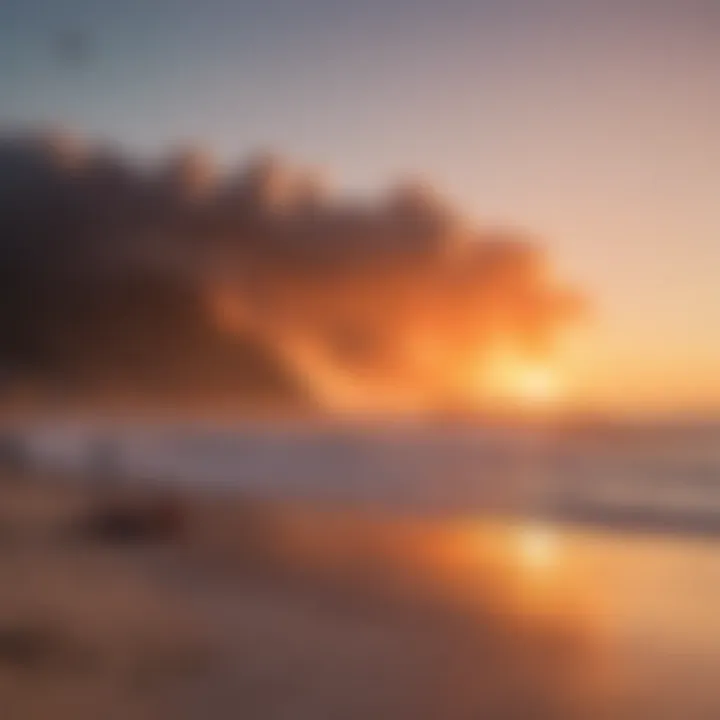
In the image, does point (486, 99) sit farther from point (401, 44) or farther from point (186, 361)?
point (186, 361)

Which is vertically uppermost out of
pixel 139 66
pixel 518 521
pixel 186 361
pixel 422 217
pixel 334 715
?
pixel 139 66

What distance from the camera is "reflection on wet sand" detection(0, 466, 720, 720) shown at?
2.58 feet

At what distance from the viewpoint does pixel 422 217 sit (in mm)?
852

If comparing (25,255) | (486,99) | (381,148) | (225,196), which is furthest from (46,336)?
(486,99)

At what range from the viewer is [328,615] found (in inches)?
32.5

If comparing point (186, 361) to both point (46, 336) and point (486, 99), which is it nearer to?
point (46, 336)

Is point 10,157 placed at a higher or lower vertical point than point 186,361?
higher

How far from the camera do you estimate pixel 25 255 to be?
2.99 ft

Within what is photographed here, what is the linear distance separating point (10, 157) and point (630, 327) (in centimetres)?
60

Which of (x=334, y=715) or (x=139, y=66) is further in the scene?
(x=139, y=66)

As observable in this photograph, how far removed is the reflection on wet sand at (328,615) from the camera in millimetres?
788

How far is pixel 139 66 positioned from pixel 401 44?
247 mm

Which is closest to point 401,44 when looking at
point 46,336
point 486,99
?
point 486,99

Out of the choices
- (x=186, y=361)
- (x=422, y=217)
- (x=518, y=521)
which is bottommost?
(x=518, y=521)
